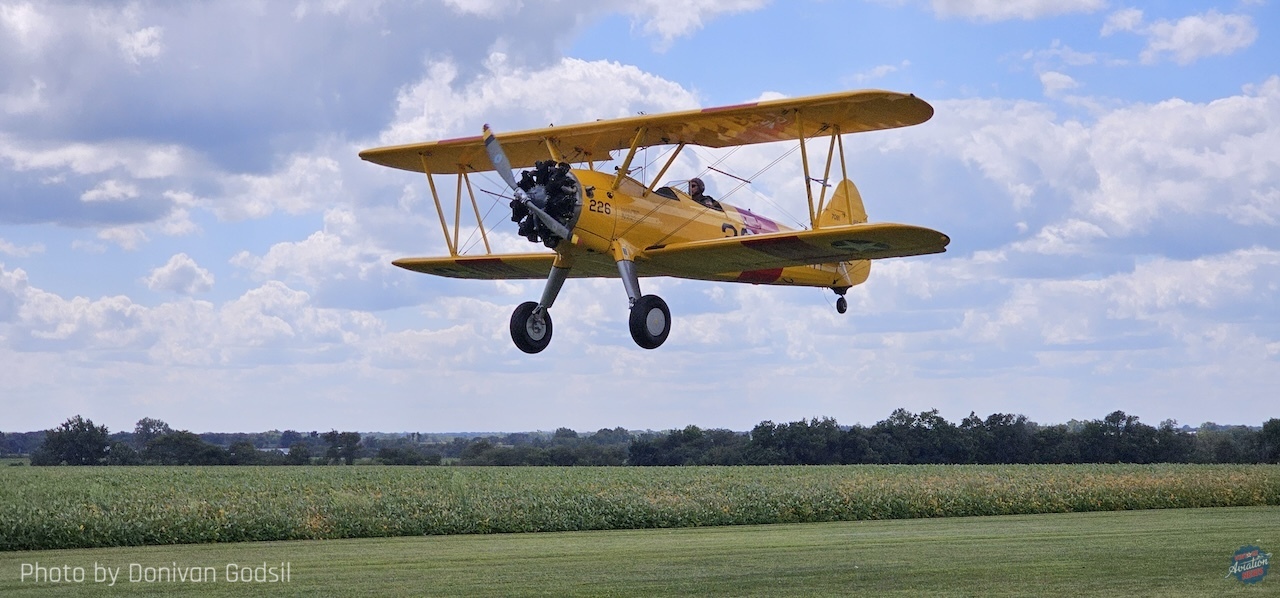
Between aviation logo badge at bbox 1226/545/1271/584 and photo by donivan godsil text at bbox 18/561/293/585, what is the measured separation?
38.4ft

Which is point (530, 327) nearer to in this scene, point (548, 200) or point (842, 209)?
point (548, 200)

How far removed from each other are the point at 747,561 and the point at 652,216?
516cm

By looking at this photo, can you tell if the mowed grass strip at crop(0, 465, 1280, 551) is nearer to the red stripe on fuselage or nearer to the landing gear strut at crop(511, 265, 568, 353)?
the landing gear strut at crop(511, 265, 568, 353)

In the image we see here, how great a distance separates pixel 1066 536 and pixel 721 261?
30.5 feet

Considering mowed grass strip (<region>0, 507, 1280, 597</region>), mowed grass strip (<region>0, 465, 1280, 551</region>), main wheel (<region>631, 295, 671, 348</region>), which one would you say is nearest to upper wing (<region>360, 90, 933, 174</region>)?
main wheel (<region>631, 295, 671, 348</region>)

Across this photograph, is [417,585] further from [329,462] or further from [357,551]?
[329,462]

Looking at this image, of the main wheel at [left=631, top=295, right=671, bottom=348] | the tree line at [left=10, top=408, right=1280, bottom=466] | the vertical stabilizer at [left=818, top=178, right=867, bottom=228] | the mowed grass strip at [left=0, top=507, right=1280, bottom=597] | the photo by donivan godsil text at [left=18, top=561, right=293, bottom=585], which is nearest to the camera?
the mowed grass strip at [left=0, top=507, right=1280, bottom=597]

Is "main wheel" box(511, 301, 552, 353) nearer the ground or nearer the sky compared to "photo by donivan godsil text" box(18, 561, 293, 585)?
nearer the sky

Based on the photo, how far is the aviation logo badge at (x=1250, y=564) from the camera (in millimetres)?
16234

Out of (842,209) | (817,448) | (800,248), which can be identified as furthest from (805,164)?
(817,448)

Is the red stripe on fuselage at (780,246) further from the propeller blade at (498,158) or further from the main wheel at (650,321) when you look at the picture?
the propeller blade at (498,158)

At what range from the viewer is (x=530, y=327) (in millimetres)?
18031

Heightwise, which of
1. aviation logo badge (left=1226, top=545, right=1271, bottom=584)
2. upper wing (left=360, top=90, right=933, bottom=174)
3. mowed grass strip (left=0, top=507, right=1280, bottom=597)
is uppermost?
upper wing (left=360, top=90, right=933, bottom=174)

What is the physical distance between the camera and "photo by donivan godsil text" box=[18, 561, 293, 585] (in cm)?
1698
